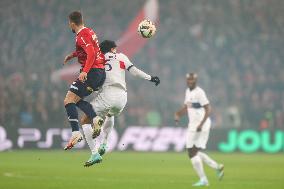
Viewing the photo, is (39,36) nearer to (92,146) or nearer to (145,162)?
(145,162)

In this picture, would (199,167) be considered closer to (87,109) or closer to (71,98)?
(87,109)

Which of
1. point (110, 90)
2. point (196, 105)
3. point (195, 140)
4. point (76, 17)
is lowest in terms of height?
point (195, 140)

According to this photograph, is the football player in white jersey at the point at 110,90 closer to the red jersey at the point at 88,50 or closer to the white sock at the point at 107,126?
the white sock at the point at 107,126

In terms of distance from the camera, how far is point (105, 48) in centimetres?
1522

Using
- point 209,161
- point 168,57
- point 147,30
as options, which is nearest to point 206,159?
point 209,161

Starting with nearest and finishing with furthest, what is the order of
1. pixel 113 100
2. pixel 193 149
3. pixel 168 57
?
pixel 113 100, pixel 193 149, pixel 168 57

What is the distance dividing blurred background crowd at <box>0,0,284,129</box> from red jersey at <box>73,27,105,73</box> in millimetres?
15566

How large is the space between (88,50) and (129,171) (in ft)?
30.7

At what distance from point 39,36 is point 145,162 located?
889 centimetres

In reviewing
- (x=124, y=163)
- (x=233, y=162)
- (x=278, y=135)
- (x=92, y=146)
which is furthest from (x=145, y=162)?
(x=92, y=146)

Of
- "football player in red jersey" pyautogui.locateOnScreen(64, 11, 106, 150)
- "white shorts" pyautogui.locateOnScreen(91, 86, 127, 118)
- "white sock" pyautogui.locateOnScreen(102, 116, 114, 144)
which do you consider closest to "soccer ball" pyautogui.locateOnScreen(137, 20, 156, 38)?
"football player in red jersey" pyautogui.locateOnScreen(64, 11, 106, 150)

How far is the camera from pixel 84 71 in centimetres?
1404

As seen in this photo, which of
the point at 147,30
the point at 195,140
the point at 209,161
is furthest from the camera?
the point at 209,161

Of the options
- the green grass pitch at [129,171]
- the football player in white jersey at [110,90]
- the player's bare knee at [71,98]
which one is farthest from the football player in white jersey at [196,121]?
the player's bare knee at [71,98]
